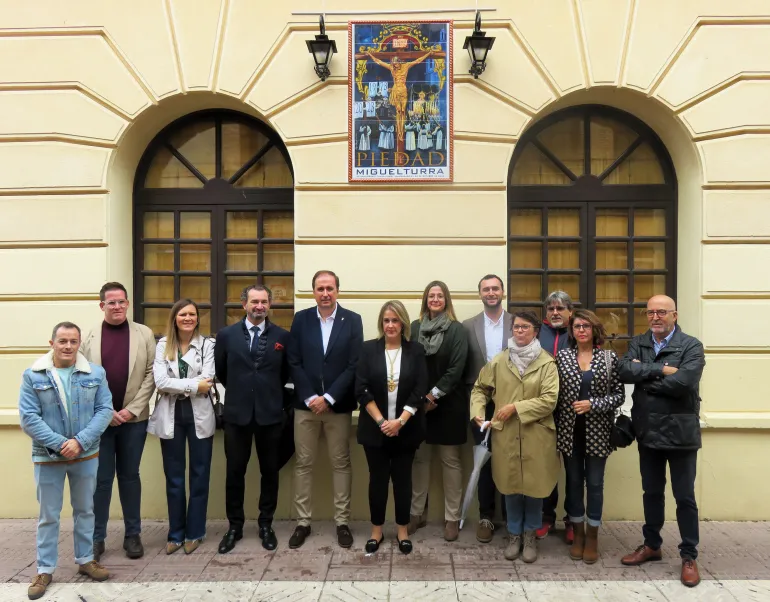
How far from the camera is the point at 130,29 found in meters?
5.55

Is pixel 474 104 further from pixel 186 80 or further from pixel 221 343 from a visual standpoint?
pixel 221 343

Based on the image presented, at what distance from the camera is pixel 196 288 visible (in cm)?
608

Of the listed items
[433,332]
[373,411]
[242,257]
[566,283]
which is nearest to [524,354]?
[433,332]

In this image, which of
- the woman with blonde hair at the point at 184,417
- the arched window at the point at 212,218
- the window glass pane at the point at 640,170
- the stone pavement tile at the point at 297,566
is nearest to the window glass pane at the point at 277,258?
the arched window at the point at 212,218

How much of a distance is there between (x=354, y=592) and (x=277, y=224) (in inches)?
143

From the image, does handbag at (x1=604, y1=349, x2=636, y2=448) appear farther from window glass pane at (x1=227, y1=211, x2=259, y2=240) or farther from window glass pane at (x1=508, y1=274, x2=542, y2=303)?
window glass pane at (x1=227, y1=211, x2=259, y2=240)

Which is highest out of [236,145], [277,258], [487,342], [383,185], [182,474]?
[236,145]

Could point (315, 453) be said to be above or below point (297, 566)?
above

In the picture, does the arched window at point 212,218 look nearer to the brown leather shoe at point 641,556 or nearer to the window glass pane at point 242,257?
the window glass pane at point 242,257

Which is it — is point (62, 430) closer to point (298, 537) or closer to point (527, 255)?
point (298, 537)

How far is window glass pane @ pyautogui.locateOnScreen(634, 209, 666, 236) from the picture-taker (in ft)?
19.4

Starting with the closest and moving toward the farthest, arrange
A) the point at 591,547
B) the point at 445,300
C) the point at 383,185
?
the point at 591,547, the point at 445,300, the point at 383,185

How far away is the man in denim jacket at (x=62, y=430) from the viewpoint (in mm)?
4004

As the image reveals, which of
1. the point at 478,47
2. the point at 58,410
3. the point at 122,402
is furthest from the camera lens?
the point at 478,47
